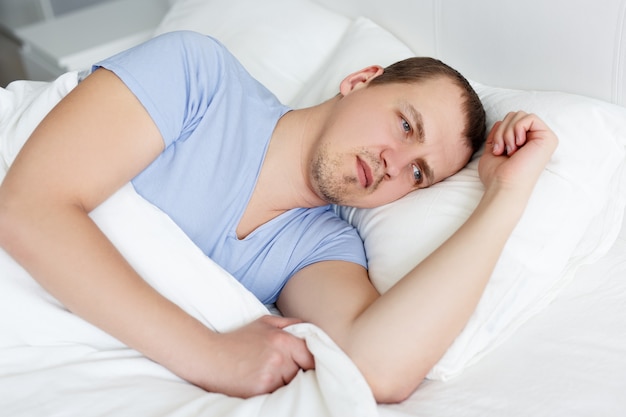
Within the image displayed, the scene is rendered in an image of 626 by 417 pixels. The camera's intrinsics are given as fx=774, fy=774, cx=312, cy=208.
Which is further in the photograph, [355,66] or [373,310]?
[355,66]

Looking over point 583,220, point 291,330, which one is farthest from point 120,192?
point 583,220

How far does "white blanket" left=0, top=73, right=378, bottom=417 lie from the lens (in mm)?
975

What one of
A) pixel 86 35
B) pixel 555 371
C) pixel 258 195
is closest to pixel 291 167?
pixel 258 195

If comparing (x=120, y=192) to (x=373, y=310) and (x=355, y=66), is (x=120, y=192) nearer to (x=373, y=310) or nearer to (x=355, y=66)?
(x=373, y=310)

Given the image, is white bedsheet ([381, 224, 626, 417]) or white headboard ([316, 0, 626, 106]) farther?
white headboard ([316, 0, 626, 106])

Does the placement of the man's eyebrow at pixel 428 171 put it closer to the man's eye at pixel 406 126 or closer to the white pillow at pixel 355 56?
the man's eye at pixel 406 126

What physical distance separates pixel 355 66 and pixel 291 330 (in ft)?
2.31

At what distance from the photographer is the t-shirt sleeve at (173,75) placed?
1.18 metres

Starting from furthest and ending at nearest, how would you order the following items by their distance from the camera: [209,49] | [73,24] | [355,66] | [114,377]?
[73,24] → [355,66] → [209,49] → [114,377]

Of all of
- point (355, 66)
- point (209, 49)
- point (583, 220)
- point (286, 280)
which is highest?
point (209, 49)

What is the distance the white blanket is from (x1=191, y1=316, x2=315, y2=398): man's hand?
0.03 m

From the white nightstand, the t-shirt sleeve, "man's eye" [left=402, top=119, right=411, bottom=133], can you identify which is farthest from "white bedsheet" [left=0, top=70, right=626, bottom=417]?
the white nightstand

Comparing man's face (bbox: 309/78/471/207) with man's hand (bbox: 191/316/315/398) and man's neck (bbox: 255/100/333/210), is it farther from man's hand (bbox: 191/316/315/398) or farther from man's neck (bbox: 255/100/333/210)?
man's hand (bbox: 191/316/315/398)

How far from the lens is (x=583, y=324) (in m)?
1.14
